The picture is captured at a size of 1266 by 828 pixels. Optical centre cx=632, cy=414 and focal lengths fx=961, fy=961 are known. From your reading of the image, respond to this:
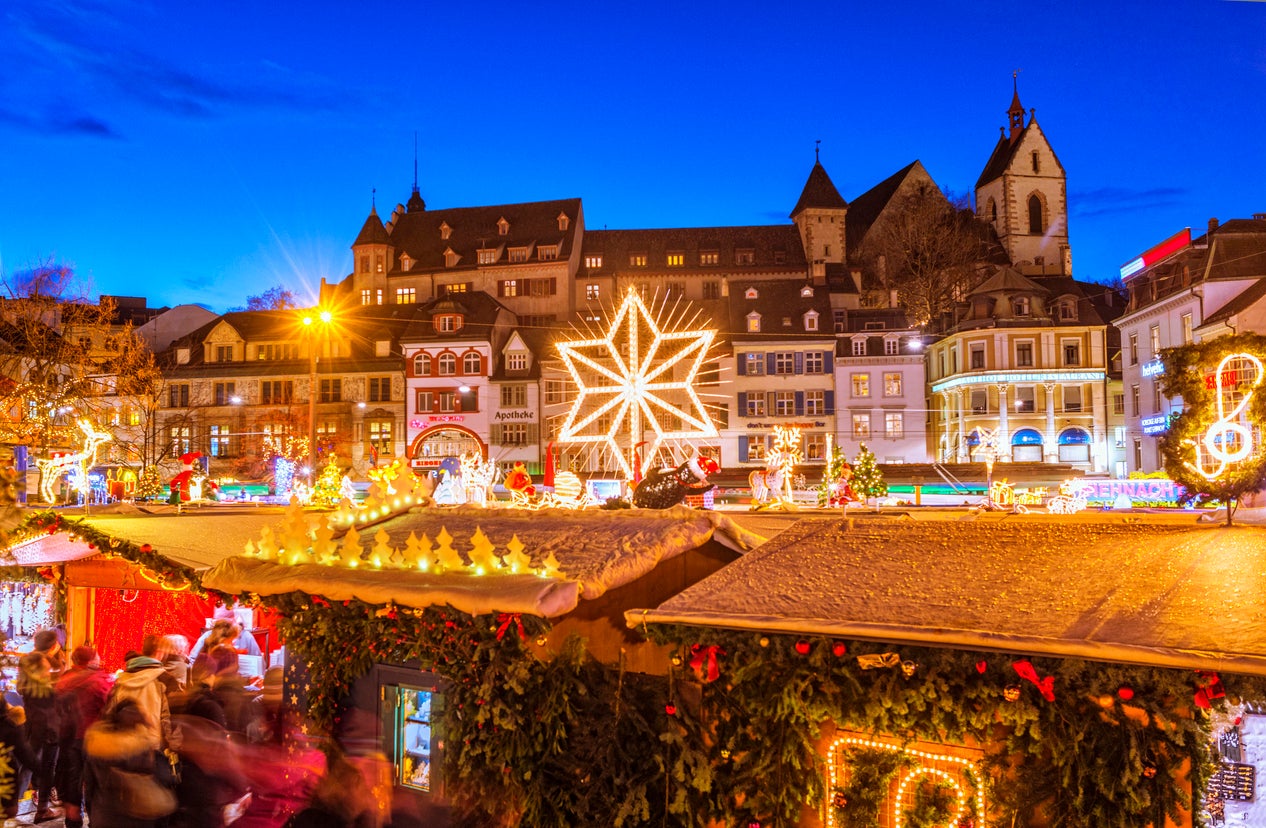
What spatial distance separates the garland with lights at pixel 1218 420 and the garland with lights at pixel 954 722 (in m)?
2.50

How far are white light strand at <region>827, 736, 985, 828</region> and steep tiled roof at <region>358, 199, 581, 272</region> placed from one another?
59.9m

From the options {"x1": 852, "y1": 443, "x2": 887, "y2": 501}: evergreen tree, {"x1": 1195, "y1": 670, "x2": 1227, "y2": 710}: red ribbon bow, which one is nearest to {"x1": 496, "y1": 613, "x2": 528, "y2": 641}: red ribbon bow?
{"x1": 1195, "y1": 670, "x2": 1227, "y2": 710}: red ribbon bow

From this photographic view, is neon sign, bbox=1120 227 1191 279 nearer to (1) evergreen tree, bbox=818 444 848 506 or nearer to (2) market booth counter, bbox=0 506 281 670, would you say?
(1) evergreen tree, bbox=818 444 848 506

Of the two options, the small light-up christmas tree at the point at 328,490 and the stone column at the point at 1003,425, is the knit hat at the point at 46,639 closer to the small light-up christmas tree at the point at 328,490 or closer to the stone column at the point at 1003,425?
the small light-up christmas tree at the point at 328,490

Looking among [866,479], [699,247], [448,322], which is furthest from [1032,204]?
[866,479]

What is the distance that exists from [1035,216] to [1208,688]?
81.6m

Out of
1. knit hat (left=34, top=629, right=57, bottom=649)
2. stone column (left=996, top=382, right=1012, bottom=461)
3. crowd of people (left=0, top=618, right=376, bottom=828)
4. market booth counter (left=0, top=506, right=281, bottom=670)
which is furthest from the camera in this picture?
stone column (left=996, top=382, right=1012, bottom=461)

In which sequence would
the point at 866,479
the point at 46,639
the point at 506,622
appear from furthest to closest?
the point at 866,479, the point at 46,639, the point at 506,622

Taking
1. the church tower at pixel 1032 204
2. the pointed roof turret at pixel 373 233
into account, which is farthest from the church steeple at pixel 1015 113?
the pointed roof turret at pixel 373 233

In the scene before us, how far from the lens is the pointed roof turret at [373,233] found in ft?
222

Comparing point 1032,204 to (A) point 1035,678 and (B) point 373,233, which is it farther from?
(A) point 1035,678

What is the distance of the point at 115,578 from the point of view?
12867 millimetres

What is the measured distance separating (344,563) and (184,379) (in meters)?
53.0

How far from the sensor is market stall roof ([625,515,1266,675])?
178 inches
